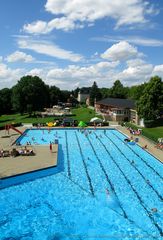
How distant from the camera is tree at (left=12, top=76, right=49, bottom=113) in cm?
7225

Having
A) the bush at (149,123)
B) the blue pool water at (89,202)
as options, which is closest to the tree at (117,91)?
the bush at (149,123)

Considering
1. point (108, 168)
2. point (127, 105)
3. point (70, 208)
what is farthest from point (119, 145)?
point (127, 105)

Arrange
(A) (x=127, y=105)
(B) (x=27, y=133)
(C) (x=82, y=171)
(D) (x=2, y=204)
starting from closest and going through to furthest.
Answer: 1. (D) (x=2, y=204)
2. (C) (x=82, y=171)
3. (B) (x=27, y=133)
4. (A) (x=127, y=105)

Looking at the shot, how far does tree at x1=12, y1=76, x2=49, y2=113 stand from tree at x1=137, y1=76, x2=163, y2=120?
1190 inches

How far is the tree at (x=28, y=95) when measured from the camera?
72.2m

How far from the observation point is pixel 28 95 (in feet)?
237

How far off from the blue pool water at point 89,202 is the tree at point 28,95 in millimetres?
44711

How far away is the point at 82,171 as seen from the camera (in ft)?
83.5

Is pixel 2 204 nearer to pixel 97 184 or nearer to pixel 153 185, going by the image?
pixel 97 184

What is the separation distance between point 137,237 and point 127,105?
53.7 meters

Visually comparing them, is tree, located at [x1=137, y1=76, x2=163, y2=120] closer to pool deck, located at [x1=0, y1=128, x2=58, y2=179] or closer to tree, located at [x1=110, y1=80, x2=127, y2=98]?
pool deck, located at [x1=0, y1=128, x2=58, y2=179]

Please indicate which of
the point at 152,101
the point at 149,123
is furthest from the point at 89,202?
the point at 149,123

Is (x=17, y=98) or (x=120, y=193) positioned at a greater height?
(x=17, y=98)

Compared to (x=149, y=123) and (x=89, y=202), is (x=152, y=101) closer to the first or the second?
(x=149, y=123)
